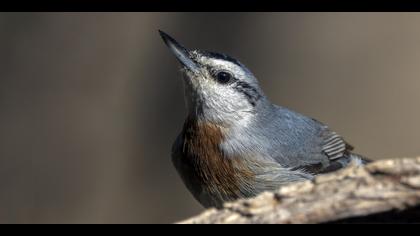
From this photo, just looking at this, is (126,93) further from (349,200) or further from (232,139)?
(349,200)

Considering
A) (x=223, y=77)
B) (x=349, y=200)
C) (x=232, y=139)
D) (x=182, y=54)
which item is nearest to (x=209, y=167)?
(x=232, y=139)

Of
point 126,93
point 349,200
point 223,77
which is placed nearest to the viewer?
point 349,200

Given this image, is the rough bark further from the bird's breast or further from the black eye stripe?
the black eye stripe

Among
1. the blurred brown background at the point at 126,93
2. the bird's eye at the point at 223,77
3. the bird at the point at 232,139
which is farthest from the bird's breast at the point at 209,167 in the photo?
the blurred brown background at the point at 126,93

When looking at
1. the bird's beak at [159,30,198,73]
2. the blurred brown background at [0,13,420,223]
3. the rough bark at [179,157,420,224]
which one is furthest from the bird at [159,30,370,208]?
the blurred brown background at [0,13,420,223]

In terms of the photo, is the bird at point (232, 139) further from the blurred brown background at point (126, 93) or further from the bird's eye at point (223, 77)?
the blurred brown background at point (126, 93)

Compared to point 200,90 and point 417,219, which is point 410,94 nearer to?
point 200,90
